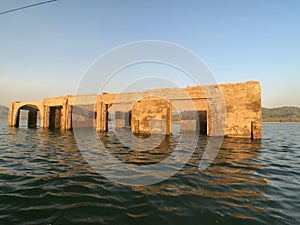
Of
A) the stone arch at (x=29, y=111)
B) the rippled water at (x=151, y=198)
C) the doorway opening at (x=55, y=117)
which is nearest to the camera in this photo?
the rippled water at (x=151, y=198)

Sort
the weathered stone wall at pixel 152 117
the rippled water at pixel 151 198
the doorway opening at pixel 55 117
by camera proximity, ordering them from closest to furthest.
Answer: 1. the rippled water at pixel 151 198
2. the weathered stone wall at pixel 152 117
3. the doorway opening at pixel 55 117

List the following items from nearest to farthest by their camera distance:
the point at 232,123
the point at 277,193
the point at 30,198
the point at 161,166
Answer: the point at 30,198
the point at 277,193
the point at 161,166
the point at 232,123

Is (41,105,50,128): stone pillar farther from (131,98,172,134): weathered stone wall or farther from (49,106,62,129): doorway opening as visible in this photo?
(131,98,172,134): weathered stone wall

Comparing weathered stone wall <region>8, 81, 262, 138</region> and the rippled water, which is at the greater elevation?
weathered stone wall <region>8, 81, 262, 138</region>

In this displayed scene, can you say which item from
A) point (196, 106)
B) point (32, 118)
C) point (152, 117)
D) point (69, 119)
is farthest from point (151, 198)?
point (32, 118)

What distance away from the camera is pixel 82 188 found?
4.31 metres

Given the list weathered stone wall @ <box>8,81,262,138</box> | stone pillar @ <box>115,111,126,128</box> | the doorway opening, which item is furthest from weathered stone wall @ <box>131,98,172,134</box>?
the doorway opening

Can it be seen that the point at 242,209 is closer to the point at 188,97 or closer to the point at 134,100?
the point at 188,97

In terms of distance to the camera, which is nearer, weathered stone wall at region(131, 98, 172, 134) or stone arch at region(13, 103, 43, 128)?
weathered stone wall at region(131, 98, 172, 134)

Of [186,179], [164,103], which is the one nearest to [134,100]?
[164,103]

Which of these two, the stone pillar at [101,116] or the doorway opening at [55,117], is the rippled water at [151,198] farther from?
the doorway opening at [55,117]

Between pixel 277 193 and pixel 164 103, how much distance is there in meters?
15.0

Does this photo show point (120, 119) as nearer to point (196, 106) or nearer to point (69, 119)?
point (69, 119)

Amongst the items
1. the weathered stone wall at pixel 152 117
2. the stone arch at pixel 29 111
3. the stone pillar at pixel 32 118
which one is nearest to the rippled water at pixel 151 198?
the weathered stone wall at pixel 152 117
